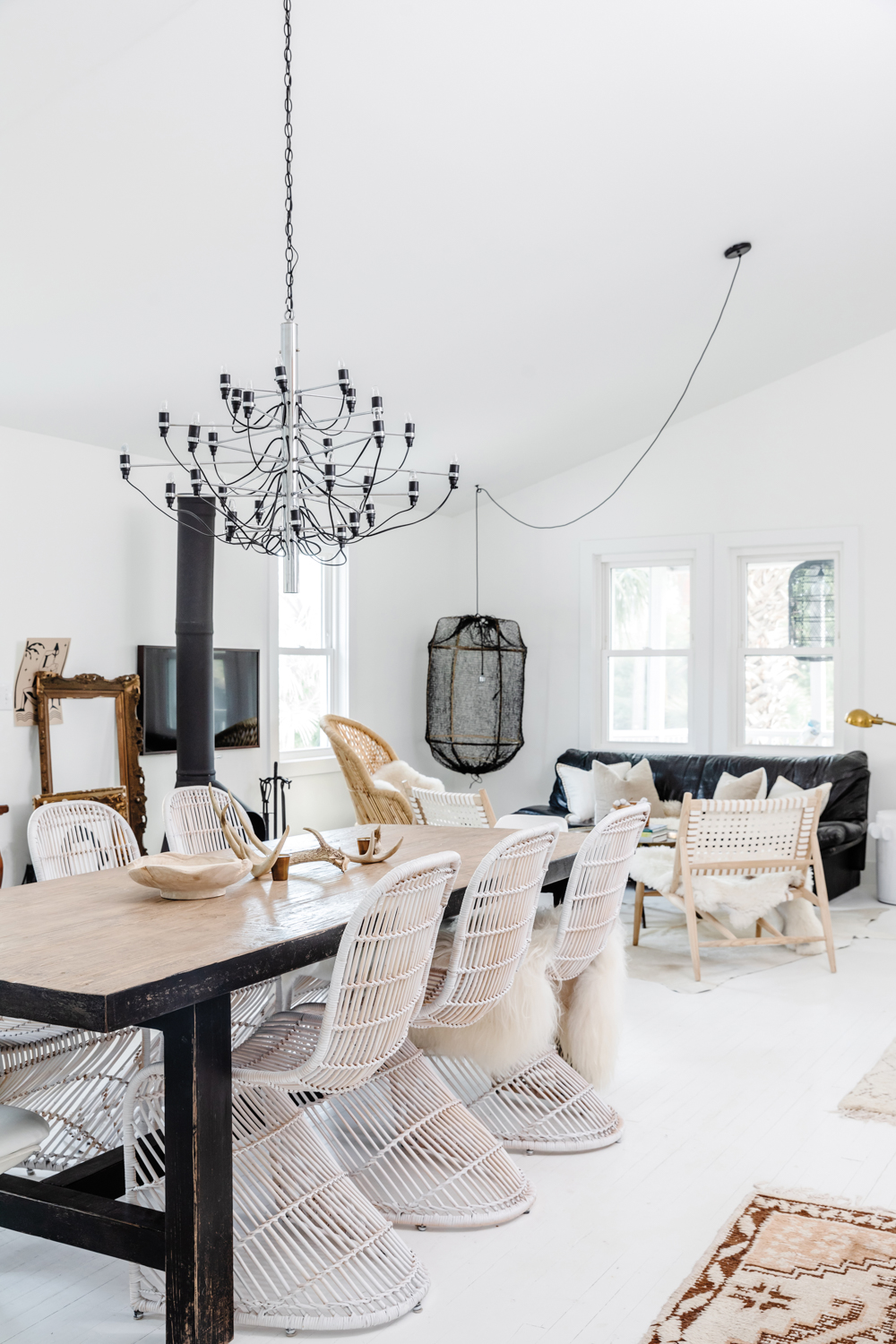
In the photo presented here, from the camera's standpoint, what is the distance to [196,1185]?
205cm

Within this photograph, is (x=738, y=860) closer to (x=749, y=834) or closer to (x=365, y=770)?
(x=749, y=834)

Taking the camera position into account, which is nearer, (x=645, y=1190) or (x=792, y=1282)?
(x=792, y=1282)

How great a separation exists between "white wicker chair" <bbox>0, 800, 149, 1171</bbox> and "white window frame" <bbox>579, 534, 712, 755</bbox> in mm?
4995

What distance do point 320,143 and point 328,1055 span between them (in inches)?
124

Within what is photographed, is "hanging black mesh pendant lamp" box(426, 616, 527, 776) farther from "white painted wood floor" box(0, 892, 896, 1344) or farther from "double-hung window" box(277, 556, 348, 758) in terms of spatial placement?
"white painted wood floor" box(0, 892, 896, 1344)

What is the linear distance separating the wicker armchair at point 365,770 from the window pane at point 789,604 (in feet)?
9.62

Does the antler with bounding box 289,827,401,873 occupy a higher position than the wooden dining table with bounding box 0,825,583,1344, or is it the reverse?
the antler with bounding box 289,827,401,873

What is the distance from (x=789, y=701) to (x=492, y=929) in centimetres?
536

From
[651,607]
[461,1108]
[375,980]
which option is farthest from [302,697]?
[375,980]

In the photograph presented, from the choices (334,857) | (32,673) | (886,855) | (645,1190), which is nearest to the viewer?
(645,1190)

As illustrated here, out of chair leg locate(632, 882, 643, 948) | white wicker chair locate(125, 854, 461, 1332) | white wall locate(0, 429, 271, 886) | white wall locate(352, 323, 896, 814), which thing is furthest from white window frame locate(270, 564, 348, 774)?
white wicker chair locate(125, 854, 461, 1332)

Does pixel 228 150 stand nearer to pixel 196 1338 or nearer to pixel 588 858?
pixel 588 858

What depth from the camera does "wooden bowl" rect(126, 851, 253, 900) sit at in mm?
2787

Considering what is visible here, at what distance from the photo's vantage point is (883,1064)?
12.1ft
